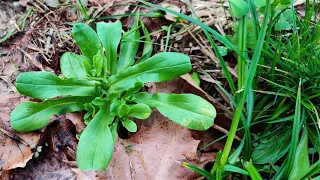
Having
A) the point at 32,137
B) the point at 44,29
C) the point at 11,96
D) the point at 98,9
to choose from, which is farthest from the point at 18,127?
the point at 98,9

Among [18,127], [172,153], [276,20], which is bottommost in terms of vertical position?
[172,153]

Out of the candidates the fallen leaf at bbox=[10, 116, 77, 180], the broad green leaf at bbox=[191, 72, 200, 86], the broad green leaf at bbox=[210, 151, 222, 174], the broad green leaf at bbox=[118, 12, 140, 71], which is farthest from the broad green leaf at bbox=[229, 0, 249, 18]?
the fallen leaf at bbox=[10, 116, 77, 180]

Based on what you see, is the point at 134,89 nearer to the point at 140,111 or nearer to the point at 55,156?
the point at 140,111

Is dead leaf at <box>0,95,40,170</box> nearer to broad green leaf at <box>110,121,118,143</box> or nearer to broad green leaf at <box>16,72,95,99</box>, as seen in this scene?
broad green leaf at <box>16,72,95,99</box>

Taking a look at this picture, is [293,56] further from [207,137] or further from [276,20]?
[207,137]

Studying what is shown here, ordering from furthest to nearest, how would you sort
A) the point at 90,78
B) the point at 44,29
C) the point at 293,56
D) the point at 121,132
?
the point at 44,29
the point at 121,132
the point at 293,56
the point at 90,78

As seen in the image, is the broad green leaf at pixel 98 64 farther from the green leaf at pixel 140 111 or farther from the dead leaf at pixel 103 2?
the dead leaf at pixel 103 2
